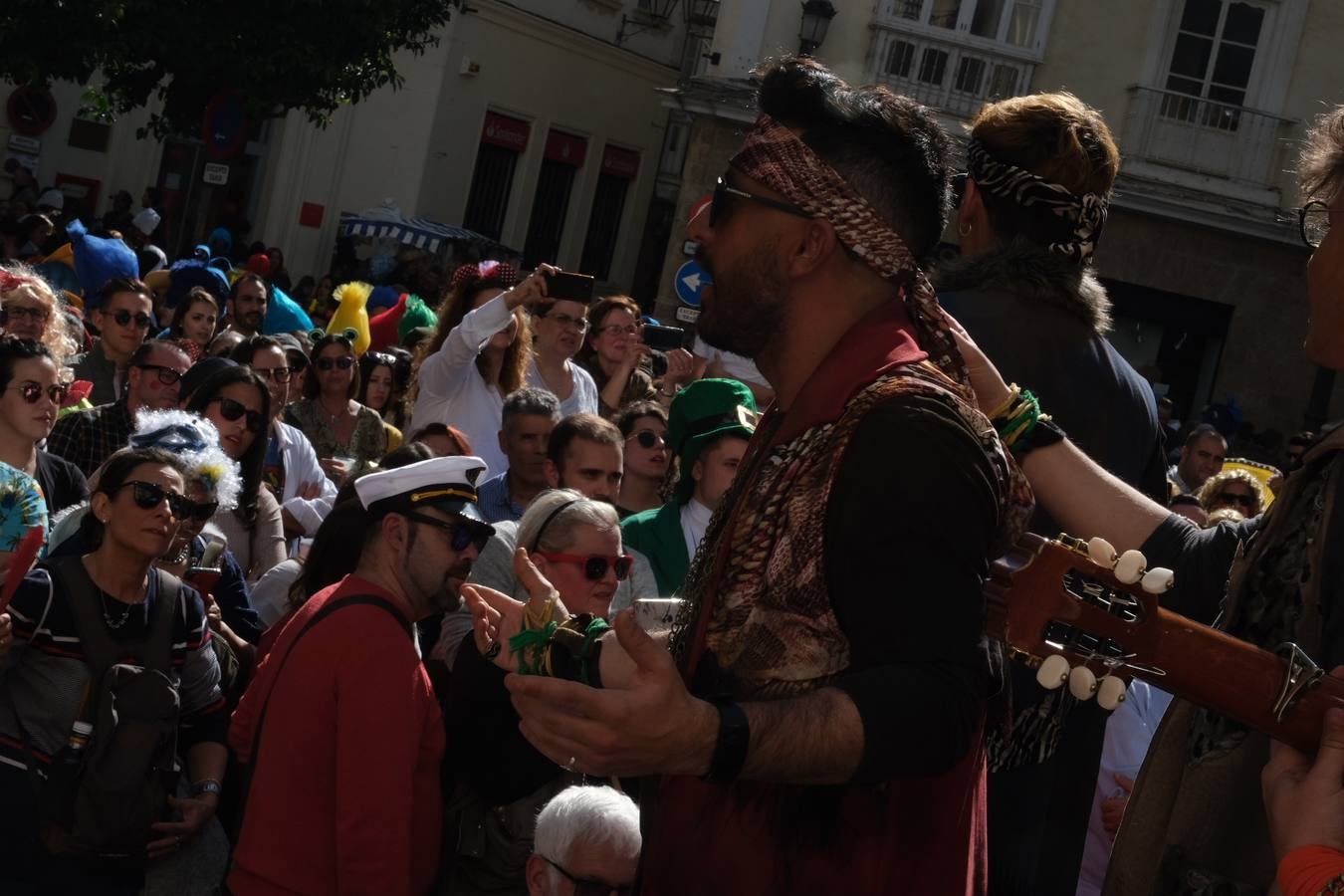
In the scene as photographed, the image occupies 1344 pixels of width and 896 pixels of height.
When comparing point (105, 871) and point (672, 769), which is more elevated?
point (672, 769)

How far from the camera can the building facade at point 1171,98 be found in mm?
21828

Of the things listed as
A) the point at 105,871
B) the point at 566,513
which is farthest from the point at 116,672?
the point at 566,513

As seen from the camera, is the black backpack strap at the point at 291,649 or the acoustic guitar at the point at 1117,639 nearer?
the acoustic guitar at the point at 1117,639

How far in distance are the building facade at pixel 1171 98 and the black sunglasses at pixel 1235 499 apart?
1368 centimetres

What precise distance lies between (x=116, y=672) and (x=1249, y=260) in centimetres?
1984

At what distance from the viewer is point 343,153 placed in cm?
2816

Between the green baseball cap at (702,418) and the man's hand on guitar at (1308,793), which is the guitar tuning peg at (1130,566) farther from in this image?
the green baseball cap at (702,418)

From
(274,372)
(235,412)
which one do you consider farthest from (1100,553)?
(274,372)

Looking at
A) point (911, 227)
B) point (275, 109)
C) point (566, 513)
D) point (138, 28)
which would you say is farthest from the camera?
point (275, 109)

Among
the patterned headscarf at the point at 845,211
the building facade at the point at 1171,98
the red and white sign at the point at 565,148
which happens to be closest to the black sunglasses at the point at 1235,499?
the patterned headscarf at the point at 845,211

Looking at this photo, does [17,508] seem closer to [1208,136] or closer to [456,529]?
[456,529]

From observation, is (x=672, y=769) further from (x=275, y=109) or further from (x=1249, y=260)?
(x=275, y=109)

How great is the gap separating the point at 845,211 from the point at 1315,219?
2.31ft

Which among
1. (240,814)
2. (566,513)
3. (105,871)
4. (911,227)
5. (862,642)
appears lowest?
(105,871)
